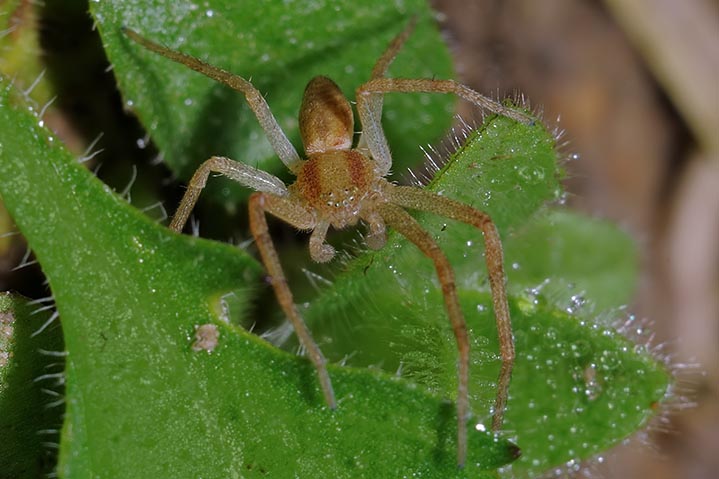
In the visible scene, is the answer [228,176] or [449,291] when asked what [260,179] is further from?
[449,291]

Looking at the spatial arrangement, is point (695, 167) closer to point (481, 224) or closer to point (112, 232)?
point (481, 224)

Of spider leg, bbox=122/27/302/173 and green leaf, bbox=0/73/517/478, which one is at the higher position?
spider leg, bbox=122/27/302/173

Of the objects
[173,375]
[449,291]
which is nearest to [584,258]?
[449,291]

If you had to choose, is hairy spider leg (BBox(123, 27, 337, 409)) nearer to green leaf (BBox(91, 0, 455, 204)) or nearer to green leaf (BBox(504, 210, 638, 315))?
green leaf (BBox(91, 0, 455, 204))

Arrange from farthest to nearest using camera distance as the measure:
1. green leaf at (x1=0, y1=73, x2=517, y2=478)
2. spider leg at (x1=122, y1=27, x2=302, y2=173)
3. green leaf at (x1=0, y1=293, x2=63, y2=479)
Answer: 1. spider leg at (x1=122, y1=27, x2=302, y2=173)
2. green leaf at (x1=0, y1=293, x2=63, y2=479)
3. green leaf at (x1=0, y1=73, x2=517, y2=478)

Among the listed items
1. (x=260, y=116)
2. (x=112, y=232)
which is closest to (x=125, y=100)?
(x=260, y=116)

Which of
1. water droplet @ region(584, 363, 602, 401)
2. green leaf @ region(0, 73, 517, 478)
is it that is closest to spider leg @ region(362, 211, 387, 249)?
green leaf @ region(0, 73, 517, 478)
